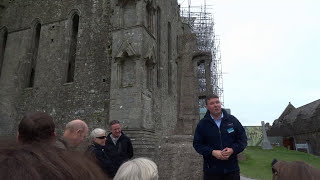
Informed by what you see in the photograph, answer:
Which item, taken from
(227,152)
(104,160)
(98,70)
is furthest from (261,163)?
(104,160)

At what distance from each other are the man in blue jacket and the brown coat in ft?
5.97

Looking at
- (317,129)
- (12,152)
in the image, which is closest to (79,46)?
(12,152)

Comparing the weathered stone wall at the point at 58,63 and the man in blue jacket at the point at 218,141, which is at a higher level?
the weathered stone wall at the point at 58,63

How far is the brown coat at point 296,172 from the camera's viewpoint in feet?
6.23

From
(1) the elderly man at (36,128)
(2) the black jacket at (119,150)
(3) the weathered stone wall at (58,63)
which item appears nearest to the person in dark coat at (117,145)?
(2) the black jacket at (119,150)

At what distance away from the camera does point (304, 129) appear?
3469 cm

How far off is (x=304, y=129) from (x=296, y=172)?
37588 mm

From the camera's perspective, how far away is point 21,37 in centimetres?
1252

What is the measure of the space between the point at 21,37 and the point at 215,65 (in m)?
19.8

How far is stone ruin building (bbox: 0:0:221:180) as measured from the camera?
335 inches

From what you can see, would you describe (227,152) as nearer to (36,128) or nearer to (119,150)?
(119,150)

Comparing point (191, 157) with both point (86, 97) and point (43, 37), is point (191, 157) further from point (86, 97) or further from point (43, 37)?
point (43, 37)

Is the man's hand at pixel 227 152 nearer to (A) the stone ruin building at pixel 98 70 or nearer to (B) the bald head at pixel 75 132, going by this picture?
(B) the bald head at pixel 75 132

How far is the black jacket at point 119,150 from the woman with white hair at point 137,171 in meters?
2.57
